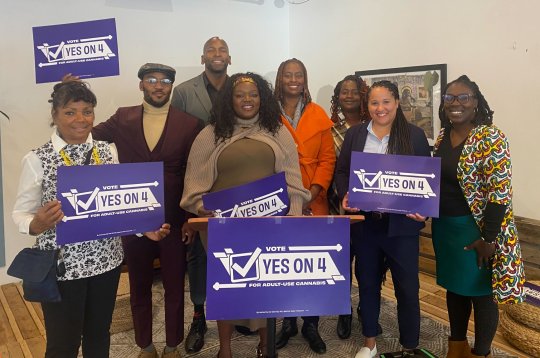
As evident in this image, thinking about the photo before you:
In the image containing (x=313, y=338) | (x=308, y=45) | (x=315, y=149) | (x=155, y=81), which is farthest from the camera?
(x=308, y=45)

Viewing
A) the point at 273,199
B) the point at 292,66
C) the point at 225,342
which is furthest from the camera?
the point at 292,66

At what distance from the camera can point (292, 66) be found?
8.16 ft

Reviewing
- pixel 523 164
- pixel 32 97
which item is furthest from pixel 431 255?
pixel 32 97

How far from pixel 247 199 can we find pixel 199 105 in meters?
1.28

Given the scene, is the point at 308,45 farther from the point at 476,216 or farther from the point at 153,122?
the point at 476,216

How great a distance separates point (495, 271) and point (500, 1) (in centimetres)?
217

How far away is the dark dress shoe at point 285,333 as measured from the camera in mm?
2623

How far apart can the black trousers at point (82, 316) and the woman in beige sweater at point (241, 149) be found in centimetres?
53

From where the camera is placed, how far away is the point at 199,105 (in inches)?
104

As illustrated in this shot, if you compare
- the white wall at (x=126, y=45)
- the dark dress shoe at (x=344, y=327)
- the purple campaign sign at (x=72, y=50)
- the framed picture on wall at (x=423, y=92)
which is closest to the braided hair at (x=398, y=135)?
the dark dress shoe at (x=344, y=327)

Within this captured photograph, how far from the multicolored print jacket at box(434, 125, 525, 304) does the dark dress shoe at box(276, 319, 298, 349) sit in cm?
127

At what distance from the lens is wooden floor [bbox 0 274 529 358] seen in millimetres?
2646

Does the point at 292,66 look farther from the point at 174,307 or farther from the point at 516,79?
the point at 516,79

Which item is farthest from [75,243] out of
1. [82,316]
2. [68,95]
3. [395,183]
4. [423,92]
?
[423,92]
